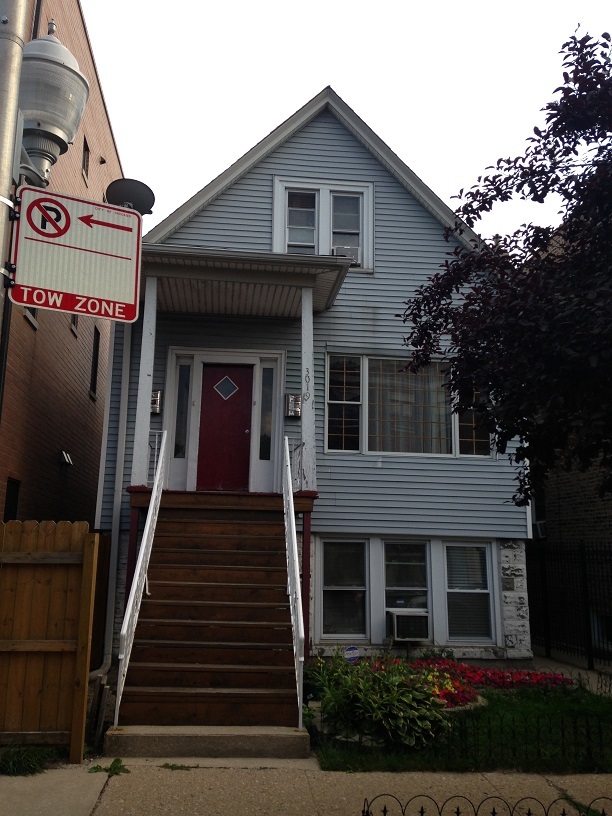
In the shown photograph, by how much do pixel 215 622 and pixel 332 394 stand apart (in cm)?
491

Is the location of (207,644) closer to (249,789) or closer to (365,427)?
(249,789)

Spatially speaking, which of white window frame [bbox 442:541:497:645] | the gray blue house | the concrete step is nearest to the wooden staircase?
the concrete step

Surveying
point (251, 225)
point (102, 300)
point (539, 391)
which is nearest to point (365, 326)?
point (251, 225)

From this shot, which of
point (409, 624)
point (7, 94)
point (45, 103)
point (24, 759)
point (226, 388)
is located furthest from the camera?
point (226, 388)

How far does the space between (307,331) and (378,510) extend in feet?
9.68

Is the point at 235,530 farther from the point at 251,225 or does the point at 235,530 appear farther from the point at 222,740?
the point at 251,225

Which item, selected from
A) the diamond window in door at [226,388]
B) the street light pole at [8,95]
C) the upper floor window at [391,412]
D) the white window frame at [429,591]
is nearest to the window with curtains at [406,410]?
the upper floor window at [391,412]

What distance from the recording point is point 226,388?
11750 millimetres

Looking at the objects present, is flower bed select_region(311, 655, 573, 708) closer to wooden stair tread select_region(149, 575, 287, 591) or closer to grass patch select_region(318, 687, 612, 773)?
grass patch select_region(318, 687, 612, 773)

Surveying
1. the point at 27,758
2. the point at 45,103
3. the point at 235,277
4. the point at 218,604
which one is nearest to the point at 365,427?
the point at 235,277

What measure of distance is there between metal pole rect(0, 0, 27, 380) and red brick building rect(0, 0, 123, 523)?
685 cm

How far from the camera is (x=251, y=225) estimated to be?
40.0 ft

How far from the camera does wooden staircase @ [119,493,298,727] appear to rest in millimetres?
6820

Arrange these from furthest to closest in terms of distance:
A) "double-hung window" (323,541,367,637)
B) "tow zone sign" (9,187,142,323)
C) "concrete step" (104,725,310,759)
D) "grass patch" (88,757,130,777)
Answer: "double-hung window" (323,541,367,637), "concrete step" (104,725,310,759), "grass patch" (88,757,130,777), "tow zone sign" (9,187,142,323)
